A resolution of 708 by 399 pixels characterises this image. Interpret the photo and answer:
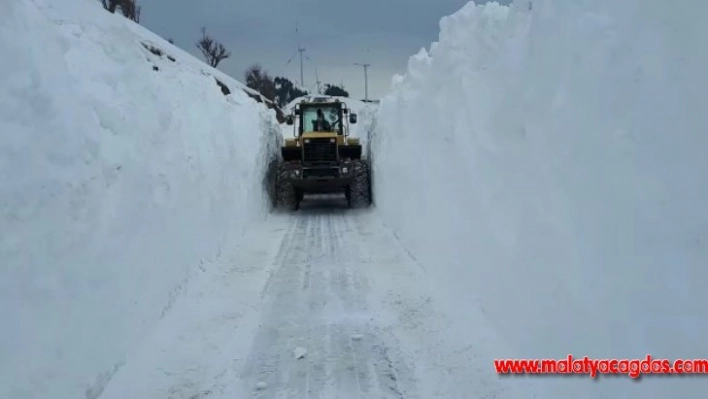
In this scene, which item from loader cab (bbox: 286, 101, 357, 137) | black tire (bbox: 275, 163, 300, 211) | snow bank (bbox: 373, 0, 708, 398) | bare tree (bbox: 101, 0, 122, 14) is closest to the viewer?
snow bank (bbox: 373, 0, 708, 398)

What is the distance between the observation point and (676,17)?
2740mm

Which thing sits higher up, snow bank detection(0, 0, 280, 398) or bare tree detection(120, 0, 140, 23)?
bare tree detection(120, 0, 140, 23)

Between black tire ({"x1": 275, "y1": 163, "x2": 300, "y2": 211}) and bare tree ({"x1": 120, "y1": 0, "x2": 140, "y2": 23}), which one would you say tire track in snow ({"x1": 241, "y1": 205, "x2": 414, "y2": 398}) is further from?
bare tree ({"x1": 120, "y1": 0, "x2": 140, "y2": 23})

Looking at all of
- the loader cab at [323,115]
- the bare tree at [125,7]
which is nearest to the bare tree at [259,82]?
the bare tree at [125,7]

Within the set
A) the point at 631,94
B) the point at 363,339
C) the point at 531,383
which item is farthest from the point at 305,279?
the point at 631,94

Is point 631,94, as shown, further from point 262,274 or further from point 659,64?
point 262,274

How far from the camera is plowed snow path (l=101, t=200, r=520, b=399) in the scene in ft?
14.3

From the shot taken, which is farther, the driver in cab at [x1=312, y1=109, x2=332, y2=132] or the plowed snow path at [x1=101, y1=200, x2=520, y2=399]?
the driver in cab at [x1=312, y1=109, x2=332, y2=132]

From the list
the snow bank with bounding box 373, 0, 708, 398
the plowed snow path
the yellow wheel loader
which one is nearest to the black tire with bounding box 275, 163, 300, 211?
the yellow wheel loader

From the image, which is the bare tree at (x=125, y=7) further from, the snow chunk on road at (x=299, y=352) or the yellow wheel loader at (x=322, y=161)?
the snow chunk on road at (x=299, y=352)

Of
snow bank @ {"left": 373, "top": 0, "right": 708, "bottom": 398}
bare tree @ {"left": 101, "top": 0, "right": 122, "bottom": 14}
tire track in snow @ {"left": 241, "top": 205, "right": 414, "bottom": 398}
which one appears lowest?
tire track in snow @ {"left": 241, "top": 205, "right": 414, "bottom": 398}

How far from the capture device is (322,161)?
50.0 feet

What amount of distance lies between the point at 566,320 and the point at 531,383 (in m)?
0.61

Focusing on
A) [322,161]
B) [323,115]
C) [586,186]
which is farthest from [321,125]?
[586,186]
